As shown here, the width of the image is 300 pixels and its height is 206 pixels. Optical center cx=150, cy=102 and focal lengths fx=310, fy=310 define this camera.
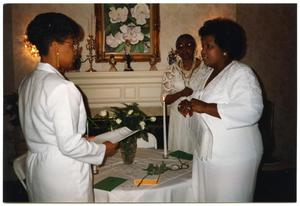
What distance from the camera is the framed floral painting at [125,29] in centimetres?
488

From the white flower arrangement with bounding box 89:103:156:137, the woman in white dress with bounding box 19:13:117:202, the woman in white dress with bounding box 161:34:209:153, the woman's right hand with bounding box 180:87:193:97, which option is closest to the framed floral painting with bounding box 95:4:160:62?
Result: the woman in white dress with bounding box 161:34:209:153

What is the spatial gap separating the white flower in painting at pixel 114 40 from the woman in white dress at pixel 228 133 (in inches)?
124

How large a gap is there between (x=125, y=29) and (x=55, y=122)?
12.4ft

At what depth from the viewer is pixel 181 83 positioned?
3.36 m

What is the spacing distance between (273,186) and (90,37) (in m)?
A: 3.38

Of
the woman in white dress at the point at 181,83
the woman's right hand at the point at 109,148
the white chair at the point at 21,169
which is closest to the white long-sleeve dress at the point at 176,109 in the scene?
the woman in white dress at the point at 181,83

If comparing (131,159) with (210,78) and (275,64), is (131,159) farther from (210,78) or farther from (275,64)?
(275,64)

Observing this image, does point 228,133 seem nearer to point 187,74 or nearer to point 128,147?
point 128,147

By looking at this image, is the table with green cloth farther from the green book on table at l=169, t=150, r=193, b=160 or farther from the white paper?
the white paper

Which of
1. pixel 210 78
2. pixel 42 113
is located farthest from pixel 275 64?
pixel 42 113

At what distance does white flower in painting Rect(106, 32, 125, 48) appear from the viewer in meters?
4.89

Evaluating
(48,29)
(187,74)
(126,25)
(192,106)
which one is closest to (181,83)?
(187,74)

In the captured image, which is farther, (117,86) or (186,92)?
(117,86)

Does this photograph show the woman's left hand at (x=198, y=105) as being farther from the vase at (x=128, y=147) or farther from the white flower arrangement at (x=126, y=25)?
the white flower arrangement at (x=126, y=25)
